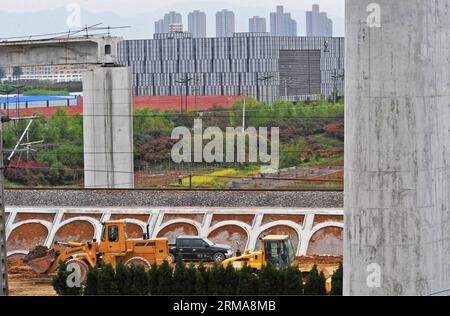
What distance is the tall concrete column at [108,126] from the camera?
23.1 m

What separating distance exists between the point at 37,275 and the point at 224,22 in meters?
80.9

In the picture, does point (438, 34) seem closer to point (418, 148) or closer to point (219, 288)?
point (418, 148)

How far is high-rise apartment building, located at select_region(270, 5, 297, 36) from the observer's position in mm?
97938

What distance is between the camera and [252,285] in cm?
1281

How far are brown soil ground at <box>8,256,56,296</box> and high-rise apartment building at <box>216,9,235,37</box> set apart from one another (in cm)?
7808

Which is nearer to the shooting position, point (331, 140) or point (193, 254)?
point (193, 254)

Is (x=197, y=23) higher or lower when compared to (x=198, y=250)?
higher

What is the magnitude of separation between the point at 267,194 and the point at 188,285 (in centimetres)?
611

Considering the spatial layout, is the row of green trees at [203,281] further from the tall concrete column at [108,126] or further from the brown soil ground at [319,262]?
the tall concrete column at [108,126]

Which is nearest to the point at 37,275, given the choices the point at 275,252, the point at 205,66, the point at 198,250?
the point at 198,250

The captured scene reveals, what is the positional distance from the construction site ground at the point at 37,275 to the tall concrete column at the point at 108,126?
20.4 feet

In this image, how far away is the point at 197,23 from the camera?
95812 millimetres

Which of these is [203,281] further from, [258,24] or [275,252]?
[258,24]
